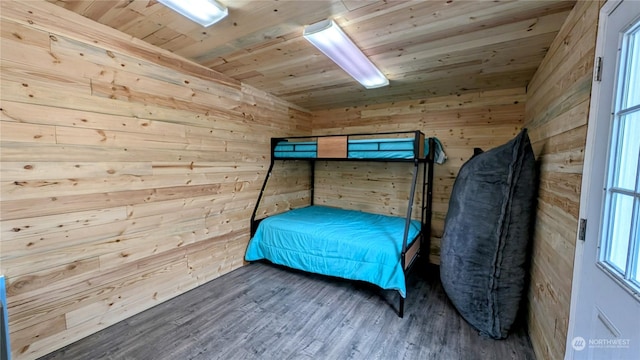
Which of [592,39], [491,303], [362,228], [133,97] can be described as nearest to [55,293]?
[133,97]

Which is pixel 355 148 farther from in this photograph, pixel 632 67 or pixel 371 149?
pixel 632 67

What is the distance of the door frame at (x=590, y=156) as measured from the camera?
111 centimetres

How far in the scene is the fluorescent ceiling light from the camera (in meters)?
1.49

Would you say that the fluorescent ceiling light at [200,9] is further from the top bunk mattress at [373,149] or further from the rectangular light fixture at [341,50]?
the top bunk mattress at [373,149]

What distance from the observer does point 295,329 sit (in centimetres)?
204

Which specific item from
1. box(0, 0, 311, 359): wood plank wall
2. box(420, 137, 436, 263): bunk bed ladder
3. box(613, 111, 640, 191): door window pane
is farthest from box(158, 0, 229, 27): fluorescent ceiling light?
box(420, 137, 436, 263): bunk bed ladder

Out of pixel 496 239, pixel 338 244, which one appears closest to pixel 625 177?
pixel 496 239

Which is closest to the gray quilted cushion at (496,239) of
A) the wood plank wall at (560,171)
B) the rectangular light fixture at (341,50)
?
the wood plank wall at (560,171)

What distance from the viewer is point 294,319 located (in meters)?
2.16

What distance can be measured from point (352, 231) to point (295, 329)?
1183 mm

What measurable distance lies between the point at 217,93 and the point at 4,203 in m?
1.85

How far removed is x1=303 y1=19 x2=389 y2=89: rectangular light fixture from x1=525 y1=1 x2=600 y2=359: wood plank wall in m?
1.35

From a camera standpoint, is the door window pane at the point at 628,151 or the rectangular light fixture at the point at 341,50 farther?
the rectangular light fixture at the point at 341,50

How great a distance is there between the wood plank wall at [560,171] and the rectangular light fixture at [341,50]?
1347 mm
